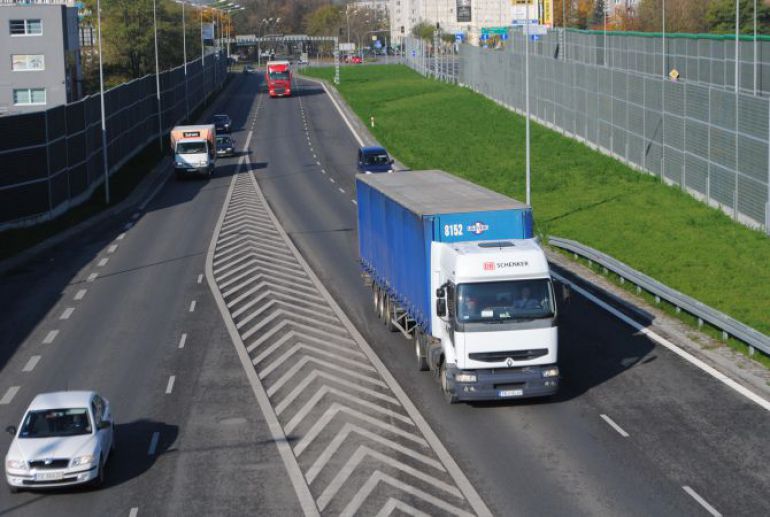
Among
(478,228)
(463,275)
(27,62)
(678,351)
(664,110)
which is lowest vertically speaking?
(678,351)

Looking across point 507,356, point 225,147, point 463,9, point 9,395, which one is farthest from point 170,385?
point 463,9

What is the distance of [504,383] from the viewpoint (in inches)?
928

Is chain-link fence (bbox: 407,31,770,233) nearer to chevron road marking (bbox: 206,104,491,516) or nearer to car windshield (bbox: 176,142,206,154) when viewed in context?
chevron road marking (bbox: 206,104,491,516)

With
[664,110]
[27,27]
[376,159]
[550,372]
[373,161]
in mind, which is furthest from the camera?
[27,27]

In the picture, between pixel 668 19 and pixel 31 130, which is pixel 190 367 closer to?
pixel 31 130

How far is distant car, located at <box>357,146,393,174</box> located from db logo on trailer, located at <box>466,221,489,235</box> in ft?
130

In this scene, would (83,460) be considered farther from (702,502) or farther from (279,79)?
(279,79)

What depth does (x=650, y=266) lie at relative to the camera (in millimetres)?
38438

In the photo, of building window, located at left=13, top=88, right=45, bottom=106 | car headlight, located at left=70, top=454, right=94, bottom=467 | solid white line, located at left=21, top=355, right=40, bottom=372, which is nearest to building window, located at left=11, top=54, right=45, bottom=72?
building window, located at left=13, top=88, right=45, bottom=106

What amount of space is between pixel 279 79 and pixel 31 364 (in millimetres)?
103246

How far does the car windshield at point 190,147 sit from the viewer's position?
233 feet

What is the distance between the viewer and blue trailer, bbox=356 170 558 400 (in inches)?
928

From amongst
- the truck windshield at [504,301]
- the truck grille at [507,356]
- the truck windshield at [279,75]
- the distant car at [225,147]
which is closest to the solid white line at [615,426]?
the truck grille at [507,356]

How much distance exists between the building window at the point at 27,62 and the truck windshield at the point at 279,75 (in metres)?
24.6
